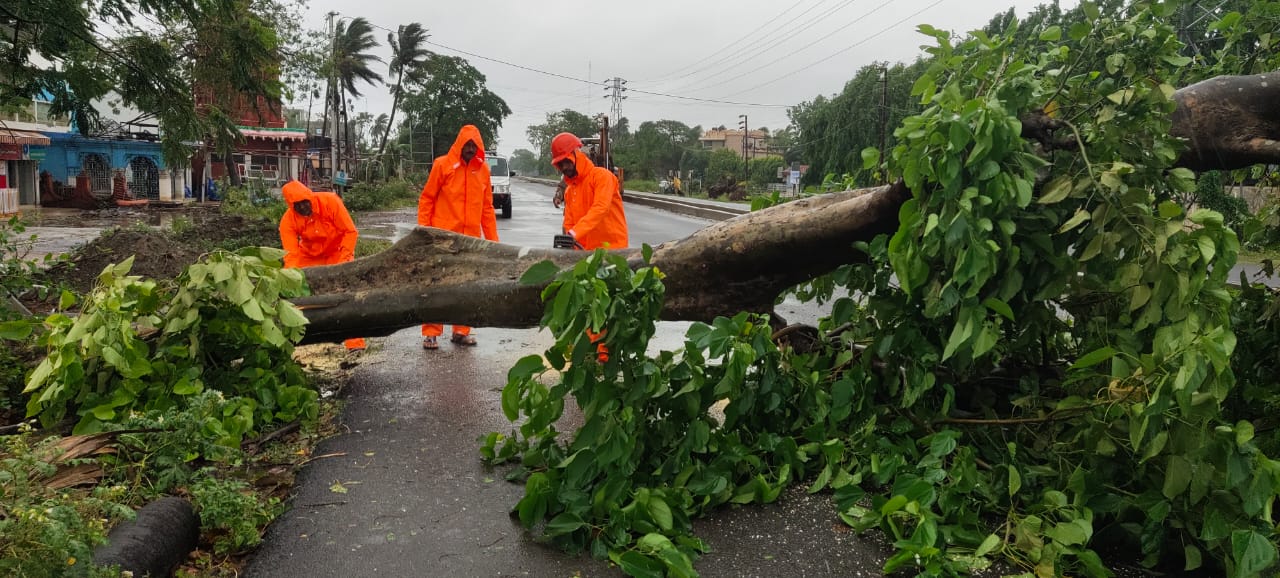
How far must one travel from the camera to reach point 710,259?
13.2 feet

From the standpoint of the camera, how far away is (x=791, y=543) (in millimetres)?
2973

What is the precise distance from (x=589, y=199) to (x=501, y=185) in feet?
68.0

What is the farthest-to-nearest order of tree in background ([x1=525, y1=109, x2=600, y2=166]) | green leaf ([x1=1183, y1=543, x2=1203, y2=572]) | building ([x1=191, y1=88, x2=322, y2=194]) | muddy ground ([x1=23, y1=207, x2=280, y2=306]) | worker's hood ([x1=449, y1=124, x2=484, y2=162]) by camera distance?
tree in background ([x1=525, y1=109, x2=600, y2=166]) < building ([x1=191, y1=88, x2=322, y2=194]) < muddy ground ([x1=23, y1=207, x2=280, y2=306]) < worker's hood ([x1=449, y1=124, x2=484, y2=162]) < green leaf ([x1=1183, y1=543, x2=1203, y2=572])

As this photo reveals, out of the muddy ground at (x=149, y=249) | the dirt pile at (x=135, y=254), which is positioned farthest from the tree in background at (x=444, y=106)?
the dirt pile at (x=135, y=254)

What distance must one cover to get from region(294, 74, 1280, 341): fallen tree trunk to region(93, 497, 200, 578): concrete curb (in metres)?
1.73

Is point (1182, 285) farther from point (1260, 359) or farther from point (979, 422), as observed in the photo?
point (1260, 359)

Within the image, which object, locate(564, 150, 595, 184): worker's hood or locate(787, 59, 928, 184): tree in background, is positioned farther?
locate(787, 59, 928, 184): tree in background

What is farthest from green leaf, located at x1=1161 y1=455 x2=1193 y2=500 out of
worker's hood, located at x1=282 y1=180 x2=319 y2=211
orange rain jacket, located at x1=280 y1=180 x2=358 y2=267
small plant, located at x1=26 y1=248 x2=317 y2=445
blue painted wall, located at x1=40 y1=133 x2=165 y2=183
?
blue painted wall, located at x1=40 y1=133 x2=165 y2=183

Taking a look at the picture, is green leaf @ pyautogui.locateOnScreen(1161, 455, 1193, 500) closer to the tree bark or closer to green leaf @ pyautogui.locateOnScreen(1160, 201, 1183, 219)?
green leaf @ pyautogui.locateOnScreen(1160, 201, 1183, 219)

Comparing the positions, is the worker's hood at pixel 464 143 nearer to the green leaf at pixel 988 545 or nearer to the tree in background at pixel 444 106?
the green leaf at pixel 988 545

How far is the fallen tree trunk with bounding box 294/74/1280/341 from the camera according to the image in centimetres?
318

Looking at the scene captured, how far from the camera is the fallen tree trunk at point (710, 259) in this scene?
318 centimetres

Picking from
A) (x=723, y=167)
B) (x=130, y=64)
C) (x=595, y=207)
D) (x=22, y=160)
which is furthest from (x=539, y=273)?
(x=723, y=167)

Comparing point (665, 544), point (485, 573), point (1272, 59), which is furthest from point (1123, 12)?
point (485, 573)
